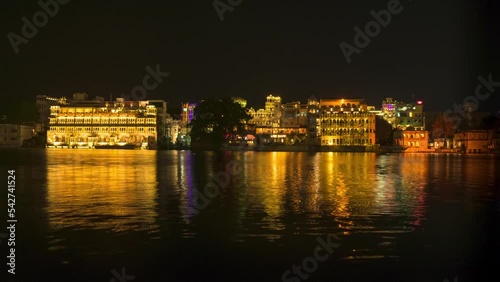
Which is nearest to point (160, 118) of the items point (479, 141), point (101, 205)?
point (479, 141)

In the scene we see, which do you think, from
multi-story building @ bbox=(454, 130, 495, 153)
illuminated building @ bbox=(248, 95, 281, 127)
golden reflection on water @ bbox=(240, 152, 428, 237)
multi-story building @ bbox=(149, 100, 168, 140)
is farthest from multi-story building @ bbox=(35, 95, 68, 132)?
golden reflection on water @ bbox=(240, 152, 428, 237)

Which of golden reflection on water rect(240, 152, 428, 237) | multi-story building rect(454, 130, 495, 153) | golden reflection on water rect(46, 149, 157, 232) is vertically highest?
multi-story building rect(454, 130, 495, 153)

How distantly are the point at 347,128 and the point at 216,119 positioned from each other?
3789 centimetres

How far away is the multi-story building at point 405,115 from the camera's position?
160m

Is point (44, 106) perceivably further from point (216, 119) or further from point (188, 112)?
point (216, 119)

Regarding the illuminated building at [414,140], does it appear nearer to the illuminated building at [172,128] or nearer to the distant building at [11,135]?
the illuminated building at [172,128]

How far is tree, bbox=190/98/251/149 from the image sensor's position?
11675 cm

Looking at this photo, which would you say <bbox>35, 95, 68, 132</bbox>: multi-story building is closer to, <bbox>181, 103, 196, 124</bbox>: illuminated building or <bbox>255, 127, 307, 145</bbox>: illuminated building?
<bbox>181, 103, 196, 124</bbox>: illuminated building

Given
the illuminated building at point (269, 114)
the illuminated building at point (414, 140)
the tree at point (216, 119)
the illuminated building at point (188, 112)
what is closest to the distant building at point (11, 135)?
the illuminated building at point (188, 112)

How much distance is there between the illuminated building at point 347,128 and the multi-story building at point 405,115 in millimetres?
25217

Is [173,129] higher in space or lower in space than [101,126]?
lower

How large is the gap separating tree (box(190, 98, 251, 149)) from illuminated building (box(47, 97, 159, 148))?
39747 millimetres
